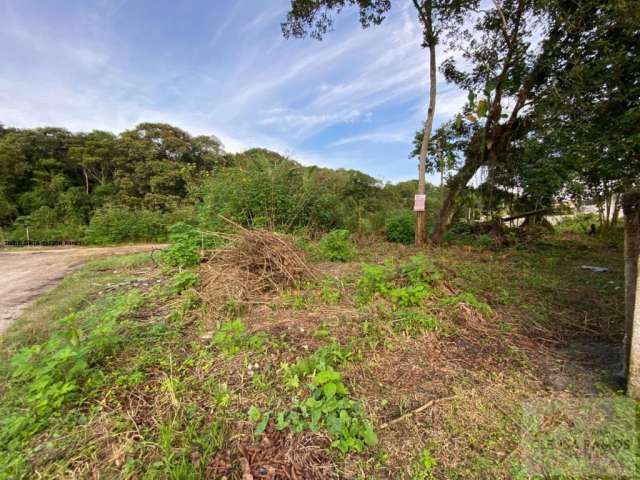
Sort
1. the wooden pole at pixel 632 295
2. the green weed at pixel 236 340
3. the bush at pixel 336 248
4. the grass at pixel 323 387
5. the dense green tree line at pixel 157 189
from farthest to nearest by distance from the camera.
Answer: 1. the dense green tree line at pixel 157 189
2. the bush at pixel 336 248
3. the green weed at pixel 236 340
4. the wooden pole at pixel 632 295
5. the grass at pixel 323 387

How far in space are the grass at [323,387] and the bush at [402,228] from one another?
3620mm

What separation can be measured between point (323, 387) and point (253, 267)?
192cm

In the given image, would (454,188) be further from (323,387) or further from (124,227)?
(124,227)

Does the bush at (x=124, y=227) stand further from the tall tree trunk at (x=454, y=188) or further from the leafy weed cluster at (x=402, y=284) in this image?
the tall tree trunk at (x=454, y=188)

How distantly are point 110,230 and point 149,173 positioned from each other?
838 cm

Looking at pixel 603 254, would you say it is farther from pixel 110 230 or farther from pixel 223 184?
pixel 110 230

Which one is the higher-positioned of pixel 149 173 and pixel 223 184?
pixel 149 173

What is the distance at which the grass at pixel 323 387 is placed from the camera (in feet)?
3.28

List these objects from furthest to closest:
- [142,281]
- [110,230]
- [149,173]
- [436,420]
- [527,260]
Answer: [149,173], [110,230], [527,260], [142,281], [436,420]

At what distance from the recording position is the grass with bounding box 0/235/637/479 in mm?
999

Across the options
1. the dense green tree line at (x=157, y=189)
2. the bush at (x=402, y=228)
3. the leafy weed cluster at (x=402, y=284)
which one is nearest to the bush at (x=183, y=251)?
the dense green tree line at (x=157, y=189)

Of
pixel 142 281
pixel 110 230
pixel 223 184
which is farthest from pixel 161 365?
pixel 110 230

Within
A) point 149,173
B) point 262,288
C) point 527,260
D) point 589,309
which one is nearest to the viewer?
point 589,309

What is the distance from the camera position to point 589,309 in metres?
2.32
